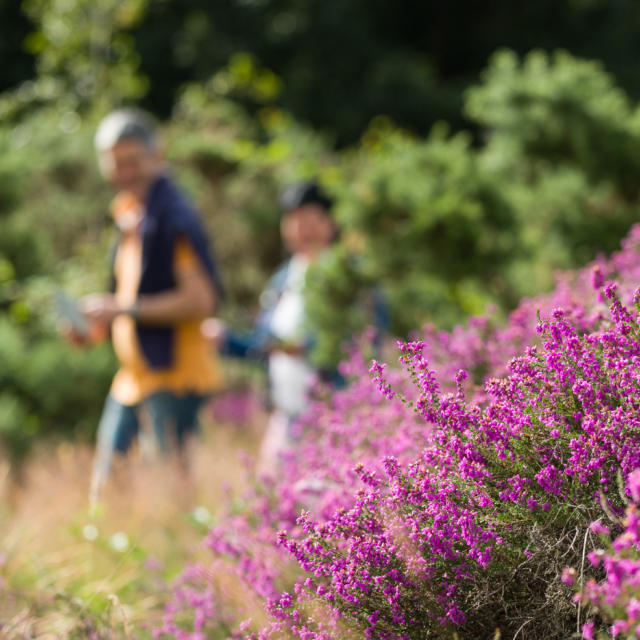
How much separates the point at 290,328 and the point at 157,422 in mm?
804

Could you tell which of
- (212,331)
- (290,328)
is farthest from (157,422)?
(290,328)

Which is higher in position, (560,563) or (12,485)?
(12,485)

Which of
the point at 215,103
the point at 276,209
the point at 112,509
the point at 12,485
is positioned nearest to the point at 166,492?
the point at 112,509

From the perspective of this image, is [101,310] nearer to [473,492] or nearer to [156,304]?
[156,304]

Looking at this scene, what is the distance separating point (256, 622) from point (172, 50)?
57.8 feet

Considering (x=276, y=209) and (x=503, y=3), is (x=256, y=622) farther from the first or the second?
(x=503, y=3)

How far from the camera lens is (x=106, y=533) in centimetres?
395

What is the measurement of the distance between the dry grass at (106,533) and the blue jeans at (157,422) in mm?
98

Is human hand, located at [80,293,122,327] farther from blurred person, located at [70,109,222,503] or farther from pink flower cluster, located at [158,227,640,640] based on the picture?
pink flower cluster, located at [158,227,640,640]

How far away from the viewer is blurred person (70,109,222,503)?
165 inches

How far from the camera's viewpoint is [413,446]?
207 centimetres

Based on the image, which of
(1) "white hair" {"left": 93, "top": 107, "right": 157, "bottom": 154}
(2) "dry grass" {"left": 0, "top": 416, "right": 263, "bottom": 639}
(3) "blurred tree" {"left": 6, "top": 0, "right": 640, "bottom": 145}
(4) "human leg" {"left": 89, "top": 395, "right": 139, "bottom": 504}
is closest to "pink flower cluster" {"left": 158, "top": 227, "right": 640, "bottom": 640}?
(2) "dry grass" {"left": 0, "top": 416, "right": 263, "bottom": 639}

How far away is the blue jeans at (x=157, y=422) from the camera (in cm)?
425

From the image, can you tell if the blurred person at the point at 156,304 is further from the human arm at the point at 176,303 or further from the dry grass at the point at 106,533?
the dry grass at the point at 106,533
